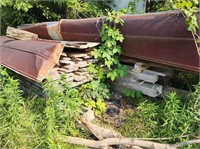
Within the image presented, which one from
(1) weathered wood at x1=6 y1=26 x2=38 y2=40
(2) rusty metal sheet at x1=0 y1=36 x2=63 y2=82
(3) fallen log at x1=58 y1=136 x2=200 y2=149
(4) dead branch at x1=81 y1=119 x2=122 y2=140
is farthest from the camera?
(1) weathered wood at x1=6 y1=26 x2=38 y2=40

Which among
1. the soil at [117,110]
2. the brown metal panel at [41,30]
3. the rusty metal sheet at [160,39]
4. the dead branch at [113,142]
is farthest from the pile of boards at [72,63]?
the brown metal panel at [41,30]

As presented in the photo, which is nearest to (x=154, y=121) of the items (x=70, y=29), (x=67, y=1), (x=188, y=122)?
(x=188, y=122)

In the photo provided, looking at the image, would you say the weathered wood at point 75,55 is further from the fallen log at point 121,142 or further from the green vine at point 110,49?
the fallen log at point 121,142

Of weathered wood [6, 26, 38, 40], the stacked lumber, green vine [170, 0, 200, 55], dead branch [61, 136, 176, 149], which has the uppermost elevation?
green vine [170, 0, 200, 55]

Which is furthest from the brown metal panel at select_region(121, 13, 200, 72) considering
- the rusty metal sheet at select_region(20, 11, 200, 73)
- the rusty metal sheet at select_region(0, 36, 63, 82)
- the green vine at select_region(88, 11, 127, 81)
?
the rusty metal sheet at select_region(0, 36, 63, 82)

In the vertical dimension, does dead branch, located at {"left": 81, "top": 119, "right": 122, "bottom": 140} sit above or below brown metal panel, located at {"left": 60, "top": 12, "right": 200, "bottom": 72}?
below

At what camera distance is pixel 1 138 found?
121 inches

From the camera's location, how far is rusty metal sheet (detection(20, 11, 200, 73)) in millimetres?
3029

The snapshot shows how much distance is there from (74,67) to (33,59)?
63 centimetres

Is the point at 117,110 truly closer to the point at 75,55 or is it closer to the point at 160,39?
the point at 75,55

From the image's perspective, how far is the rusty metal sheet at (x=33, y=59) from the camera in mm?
3391

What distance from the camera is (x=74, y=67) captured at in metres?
3.76

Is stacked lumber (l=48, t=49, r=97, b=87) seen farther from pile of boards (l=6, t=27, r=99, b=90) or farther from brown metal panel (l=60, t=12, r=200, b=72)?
brown metal panel (l=60, t=12, r=200, b=72)

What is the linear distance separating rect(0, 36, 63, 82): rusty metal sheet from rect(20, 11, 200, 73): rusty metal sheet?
0.92 metres
